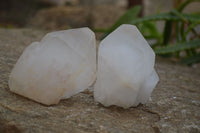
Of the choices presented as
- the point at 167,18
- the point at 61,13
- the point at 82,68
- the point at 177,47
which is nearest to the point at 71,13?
the point at 61,13

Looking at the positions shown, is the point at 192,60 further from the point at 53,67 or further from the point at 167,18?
the point at 53,67

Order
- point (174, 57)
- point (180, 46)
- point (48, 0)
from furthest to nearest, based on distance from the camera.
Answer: point (48, 0) → point (174, 57) → point (180, 46)

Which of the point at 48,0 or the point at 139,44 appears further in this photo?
the point at 48,0

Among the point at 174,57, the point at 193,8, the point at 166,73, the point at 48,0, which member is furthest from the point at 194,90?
the point at 48,0

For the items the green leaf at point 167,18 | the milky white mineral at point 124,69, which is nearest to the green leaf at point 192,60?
the green leaf at point 167,18

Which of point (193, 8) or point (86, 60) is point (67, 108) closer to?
point (86, 60)

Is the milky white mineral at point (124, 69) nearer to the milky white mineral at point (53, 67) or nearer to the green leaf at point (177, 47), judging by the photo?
the milky white mineral at point (53, 67)

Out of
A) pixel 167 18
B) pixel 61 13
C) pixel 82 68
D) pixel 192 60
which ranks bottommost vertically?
pixel 61 13

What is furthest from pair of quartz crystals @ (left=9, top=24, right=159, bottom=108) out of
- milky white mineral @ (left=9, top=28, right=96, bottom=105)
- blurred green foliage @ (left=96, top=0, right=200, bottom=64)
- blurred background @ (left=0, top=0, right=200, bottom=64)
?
blurred background @ (left=0, top=0, right=200, bottom=64)
